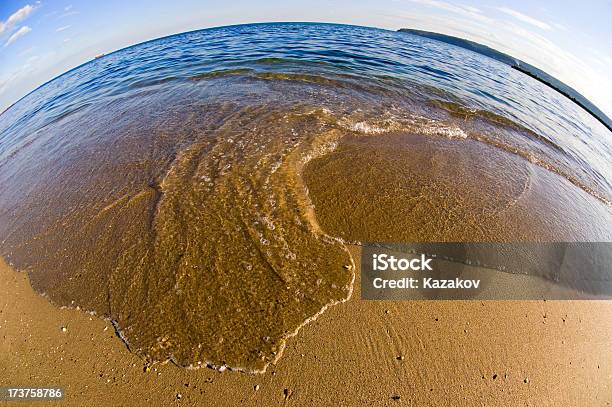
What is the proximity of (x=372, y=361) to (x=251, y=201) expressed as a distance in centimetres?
286

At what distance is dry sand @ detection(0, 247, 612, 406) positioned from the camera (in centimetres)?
246

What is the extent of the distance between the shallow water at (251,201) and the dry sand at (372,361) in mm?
198

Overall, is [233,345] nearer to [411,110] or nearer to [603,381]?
[603,381]

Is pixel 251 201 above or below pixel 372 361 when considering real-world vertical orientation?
above

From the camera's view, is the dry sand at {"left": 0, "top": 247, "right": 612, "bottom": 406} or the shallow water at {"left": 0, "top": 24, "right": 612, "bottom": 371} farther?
the shallow water at {"left": 0, "top": 24, "right": 612, "bottom": 371}

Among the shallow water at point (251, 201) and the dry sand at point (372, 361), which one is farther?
the shallow water at point (251, 201)

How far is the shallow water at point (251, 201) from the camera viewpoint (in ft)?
10.3

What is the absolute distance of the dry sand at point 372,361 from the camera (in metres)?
2.46

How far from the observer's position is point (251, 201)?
4.48 m

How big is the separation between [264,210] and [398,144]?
3.91m

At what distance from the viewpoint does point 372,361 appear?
2668 millimetres

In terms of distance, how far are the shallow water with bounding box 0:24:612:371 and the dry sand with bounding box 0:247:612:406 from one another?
0.20m

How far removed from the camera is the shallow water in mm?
3125

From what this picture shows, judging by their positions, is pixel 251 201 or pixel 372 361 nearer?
pixel 372 361
